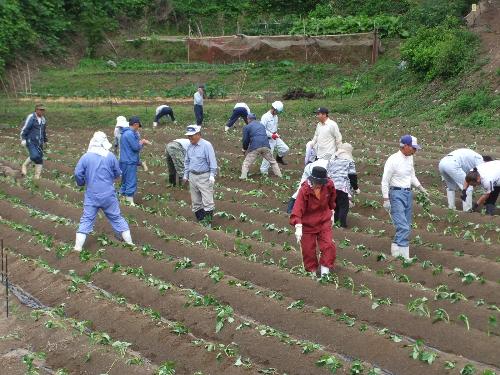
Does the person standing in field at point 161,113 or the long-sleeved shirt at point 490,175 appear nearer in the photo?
the long-sleeved shirt at point 490,175

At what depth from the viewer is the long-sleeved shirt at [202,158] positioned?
12336 mm

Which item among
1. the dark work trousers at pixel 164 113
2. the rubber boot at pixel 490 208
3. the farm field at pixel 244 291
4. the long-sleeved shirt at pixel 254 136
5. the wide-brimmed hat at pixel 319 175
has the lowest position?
the farm field at pixel 244 291

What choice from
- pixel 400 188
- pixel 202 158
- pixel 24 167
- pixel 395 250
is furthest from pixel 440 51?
pixel 395 250

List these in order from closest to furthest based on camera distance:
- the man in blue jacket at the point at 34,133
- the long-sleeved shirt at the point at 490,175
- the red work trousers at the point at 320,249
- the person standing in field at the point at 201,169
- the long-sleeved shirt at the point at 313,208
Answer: the long-sleeved shirt at the point at 313,208, the red work trousers at the point at 320,249, the long-sleeved shirt at the point at 490,175, the person standing in field at the point at 201,169, the man in blue jacket at the point at 34,133

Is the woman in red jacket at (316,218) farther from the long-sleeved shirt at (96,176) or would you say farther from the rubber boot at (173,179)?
the rubber boot at (173,179)

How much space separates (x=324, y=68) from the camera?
32594 millimetres

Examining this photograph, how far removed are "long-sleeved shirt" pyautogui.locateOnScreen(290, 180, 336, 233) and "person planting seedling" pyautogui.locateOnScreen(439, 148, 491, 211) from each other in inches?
139

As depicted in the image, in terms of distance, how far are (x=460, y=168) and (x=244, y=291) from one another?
15.5ft

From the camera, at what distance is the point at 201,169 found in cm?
1241

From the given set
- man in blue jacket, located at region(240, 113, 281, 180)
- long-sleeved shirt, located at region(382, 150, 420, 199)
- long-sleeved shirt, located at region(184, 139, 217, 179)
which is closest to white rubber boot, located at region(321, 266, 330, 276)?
long-sleeved shirt, located at region(382, 150, 420, 199)

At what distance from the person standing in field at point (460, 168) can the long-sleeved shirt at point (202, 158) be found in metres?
3.36

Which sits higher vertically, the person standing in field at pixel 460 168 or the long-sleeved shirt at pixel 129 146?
the long-sleeved shirt at pixel 129 146

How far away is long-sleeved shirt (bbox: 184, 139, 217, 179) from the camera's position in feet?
40.5

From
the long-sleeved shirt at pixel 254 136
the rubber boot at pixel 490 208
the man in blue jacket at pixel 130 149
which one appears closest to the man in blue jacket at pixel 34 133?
the man in blue jacket at pixel 130 149
